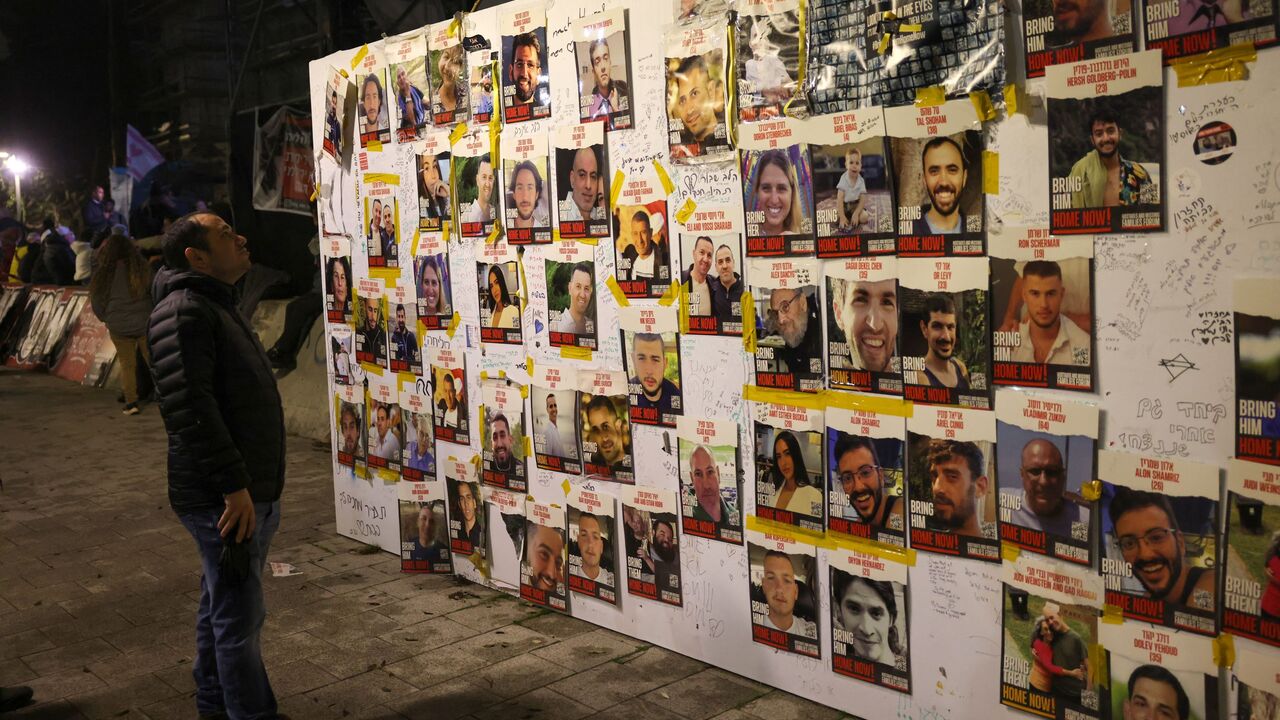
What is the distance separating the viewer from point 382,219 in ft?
20.1

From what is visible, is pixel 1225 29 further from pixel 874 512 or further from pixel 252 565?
pixel 252 565

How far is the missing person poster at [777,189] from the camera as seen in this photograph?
394 cm

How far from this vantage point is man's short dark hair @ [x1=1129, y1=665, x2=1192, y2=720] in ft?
10.3

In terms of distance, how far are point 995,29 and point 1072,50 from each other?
249 mm

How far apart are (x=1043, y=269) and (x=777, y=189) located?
3.56 feet

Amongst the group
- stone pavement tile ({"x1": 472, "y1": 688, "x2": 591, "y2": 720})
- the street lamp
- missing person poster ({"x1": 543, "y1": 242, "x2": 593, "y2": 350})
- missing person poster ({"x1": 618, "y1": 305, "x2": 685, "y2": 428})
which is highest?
the street lamp

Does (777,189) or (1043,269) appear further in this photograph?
(777,189)

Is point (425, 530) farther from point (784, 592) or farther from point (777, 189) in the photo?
point (777, 189)

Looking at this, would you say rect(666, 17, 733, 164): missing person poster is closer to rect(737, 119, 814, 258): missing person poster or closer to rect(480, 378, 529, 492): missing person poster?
rect(737, 119, 814, 258): missing person poster

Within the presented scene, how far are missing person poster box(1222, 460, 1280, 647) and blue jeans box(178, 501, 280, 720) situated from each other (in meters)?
3.21

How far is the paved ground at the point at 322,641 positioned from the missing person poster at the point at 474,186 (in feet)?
6.42

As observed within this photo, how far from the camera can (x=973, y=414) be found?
3529mm

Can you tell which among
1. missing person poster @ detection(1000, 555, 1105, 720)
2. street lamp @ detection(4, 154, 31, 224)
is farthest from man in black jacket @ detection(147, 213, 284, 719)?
street lamp @ detection(4, 154, 31, 224)

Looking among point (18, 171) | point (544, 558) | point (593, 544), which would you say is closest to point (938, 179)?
point (593, 544)
